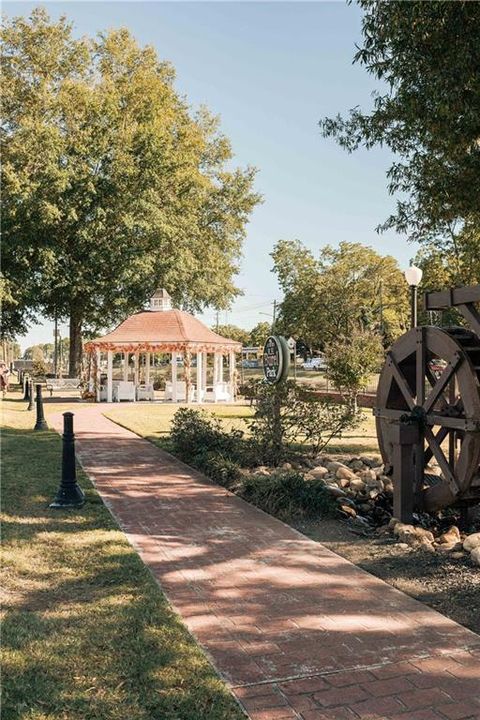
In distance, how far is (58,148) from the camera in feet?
105

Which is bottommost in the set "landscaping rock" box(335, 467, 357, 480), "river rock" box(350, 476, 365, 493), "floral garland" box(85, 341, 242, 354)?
"river rock" box(350, 476, 365, 493)

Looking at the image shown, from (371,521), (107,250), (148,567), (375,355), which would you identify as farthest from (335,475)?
(107,250)

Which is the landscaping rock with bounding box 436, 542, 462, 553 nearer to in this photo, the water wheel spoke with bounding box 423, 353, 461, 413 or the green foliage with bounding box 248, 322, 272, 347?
the water wheel spoke with bounding box 423, 353, 461, 413

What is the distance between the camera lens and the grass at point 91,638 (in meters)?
3.07

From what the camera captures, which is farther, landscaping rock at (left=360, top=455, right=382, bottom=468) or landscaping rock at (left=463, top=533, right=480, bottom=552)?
landscaping rock at (left=360, top=455, right=382, bottom=468)

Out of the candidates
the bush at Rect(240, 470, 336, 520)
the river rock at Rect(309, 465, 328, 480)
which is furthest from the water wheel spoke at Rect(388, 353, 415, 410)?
the bush at Rect(240, 470, 336, 520)

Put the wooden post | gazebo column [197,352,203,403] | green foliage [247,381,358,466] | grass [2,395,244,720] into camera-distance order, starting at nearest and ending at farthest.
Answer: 1. grass [2,395,244,720]
2. the wooden post
3. green foliage [247,381,358,466]
4. gazebo column [197,352,203,403]

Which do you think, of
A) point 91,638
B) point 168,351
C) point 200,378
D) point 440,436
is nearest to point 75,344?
point 168,351

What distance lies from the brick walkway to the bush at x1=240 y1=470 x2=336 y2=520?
0.21 meters

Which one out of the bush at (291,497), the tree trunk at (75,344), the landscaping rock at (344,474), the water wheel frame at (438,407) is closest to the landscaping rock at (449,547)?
the water wheel frame at (438,407)

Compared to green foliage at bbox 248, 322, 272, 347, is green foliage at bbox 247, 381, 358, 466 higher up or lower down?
lower down

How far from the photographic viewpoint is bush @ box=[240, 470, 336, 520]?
7.07 m

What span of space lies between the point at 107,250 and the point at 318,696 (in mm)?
30856

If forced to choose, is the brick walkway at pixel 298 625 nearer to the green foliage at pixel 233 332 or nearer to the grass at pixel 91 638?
the grass at pixel 91 638
